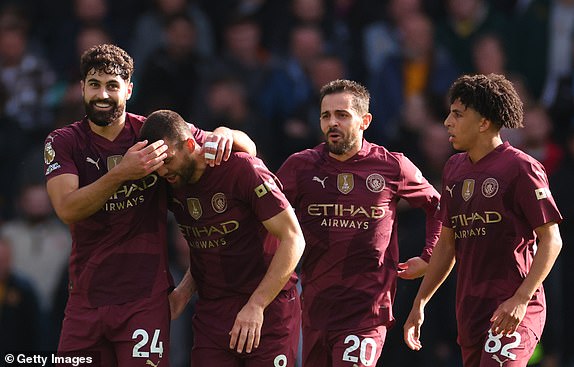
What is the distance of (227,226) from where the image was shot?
805 centimetres

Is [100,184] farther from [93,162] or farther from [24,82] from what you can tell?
[24,82]

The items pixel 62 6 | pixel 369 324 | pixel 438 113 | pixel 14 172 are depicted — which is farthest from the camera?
pixel 62 6

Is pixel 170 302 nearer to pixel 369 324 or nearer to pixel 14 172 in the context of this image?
pixel 369 324

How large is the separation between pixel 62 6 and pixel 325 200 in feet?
25.6

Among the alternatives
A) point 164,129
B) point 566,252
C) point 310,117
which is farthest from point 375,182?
point 310,117

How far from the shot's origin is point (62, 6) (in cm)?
1538

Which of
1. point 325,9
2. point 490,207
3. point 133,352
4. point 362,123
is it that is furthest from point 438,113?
point 133,352

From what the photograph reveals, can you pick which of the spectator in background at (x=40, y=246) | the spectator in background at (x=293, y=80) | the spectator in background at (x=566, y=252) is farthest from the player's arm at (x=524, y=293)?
the spectator in background at (x=40, y=246)

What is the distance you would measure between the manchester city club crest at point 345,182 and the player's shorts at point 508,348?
1.52 meters

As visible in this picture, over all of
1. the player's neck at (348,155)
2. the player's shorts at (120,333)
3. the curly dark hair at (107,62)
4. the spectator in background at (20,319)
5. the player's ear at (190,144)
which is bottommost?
the spectator in background at (20,319)

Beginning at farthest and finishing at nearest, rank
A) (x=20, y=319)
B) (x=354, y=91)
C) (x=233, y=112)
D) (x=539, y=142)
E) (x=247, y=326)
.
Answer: (x=233, y=112)
(x=20, y=319)
(x=539, y=142)
(x=354, y=91)
(x=247, y=326)

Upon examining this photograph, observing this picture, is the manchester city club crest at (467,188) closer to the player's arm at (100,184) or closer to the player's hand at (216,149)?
the player's hand at (216,149)

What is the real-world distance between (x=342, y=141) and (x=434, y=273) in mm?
1158

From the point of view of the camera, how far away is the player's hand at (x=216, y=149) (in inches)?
308
